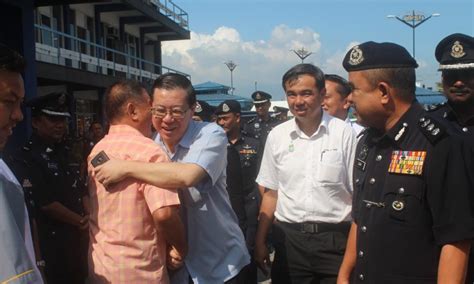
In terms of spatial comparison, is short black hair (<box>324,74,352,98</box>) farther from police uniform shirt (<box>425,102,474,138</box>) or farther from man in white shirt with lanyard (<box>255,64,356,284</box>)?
man in white shirt with lanyard (<box>255,64,356,284</box>)

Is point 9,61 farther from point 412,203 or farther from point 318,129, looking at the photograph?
point 318,129

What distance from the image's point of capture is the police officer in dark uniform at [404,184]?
200 centimetres

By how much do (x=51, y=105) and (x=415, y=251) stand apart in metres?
Result: 3.25

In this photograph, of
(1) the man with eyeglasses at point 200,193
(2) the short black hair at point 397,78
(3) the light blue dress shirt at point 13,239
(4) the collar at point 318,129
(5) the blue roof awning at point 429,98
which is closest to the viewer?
(3) the light blue dress shirt at point 13,239

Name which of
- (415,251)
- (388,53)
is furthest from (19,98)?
(415,251)

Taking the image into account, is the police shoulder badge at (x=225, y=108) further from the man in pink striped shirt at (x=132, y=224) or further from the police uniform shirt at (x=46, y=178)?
the man in pink striped shirt at (x=132, y=224)

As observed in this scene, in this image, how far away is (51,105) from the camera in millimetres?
4227

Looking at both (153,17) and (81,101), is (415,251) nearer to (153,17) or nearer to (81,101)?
(81,101)

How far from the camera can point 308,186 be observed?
3406mm

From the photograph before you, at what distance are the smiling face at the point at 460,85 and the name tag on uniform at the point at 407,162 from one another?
1.88 m

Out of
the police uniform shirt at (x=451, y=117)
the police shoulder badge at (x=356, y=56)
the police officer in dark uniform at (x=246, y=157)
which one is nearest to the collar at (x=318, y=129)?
the police uniform shirt at (x=451, y=117)

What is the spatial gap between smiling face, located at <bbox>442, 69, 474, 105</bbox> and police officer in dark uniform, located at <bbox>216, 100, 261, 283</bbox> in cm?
236

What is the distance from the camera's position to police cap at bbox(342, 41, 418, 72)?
7.31 ft

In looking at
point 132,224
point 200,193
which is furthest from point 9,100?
point 200,193
